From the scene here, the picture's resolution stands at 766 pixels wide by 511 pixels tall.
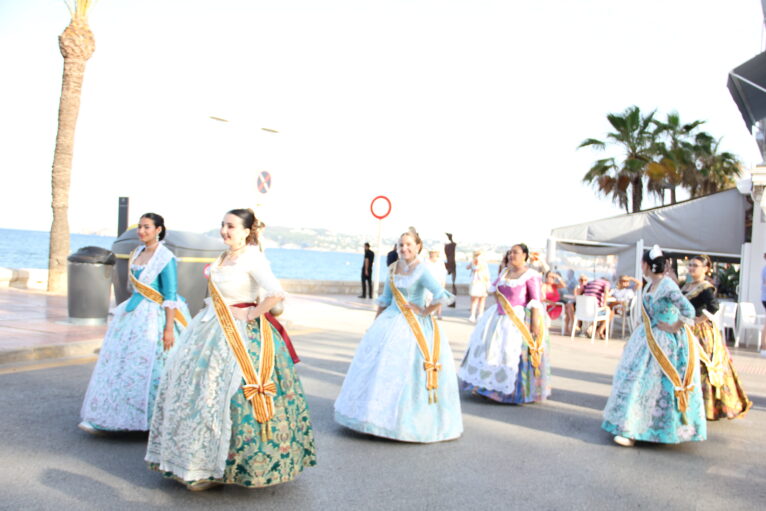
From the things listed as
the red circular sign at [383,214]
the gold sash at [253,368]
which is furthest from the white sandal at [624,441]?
the red circular sign at [383,214]

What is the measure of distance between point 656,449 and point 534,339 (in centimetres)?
207

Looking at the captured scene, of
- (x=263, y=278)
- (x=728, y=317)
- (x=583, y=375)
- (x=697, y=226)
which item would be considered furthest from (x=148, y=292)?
(x=697, y=226)

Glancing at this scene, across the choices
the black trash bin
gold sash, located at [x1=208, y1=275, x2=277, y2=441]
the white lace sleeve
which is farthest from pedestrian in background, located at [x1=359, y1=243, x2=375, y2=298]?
gold sash, located at [x1=208, y1=275, x2=277, y2=441]

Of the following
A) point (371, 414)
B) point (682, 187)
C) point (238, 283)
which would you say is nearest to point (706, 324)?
point (371, 414)

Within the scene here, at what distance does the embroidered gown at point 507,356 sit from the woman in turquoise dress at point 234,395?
12.3 ft

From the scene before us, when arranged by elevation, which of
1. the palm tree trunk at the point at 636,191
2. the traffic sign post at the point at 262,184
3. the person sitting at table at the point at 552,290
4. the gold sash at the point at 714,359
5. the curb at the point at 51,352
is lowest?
the curb at the point at 51,352

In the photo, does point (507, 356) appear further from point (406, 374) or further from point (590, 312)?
point (590, 312)

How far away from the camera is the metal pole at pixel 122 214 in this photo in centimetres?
1340

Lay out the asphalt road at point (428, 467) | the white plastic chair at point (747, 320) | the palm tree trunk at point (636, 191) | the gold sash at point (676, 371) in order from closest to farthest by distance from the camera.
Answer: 1. the asphalt road at point (428, 467)
2. the gold sash at point (676, 371)
3. the white plastic chair at point (747, 320)
4. the palm tree trunk at point (636, 191)

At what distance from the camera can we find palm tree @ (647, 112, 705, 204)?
2836 cm

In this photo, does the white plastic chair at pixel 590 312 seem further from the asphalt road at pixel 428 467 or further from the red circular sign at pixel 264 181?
the asphalt road at pixel 428 467

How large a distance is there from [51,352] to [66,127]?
9.97m

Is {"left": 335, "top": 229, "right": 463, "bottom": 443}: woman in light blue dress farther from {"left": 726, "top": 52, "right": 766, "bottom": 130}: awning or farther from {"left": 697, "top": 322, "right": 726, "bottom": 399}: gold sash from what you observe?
{"left": 726, "top": 52, "right": 766, "bottom": 130}: awning

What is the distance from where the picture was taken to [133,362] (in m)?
5.64
